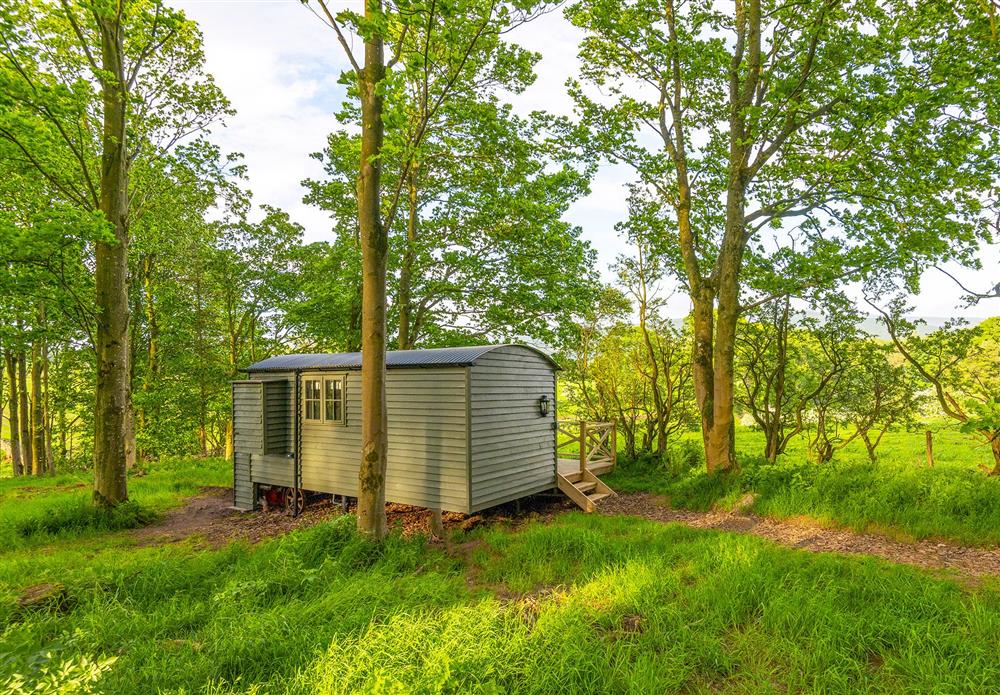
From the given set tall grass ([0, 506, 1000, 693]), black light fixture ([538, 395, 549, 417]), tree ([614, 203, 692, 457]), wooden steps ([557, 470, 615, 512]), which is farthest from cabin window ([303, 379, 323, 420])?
tree ([614, 203, 692, 457])

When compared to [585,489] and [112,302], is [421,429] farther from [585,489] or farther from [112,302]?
[112,302]

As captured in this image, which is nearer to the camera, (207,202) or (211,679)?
(211,679)

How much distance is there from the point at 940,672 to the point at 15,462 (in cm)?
2380

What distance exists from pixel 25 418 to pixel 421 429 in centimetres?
→ 1680

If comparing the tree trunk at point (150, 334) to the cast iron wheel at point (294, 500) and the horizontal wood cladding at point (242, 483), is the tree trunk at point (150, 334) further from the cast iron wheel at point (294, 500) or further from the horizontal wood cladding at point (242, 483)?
the cast iron wheel at point (294, 500)

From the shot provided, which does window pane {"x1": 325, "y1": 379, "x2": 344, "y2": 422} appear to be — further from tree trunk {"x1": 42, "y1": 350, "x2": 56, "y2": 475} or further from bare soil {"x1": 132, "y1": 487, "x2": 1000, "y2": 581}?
tree trunk {"x1": 42, "y1": 350, "x2": 56, "y2": 475}

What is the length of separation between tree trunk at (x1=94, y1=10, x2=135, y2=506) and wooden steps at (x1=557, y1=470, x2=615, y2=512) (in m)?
8.41

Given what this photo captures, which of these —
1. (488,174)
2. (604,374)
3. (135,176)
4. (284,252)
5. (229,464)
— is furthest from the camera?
(284,252)

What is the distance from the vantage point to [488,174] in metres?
7.52

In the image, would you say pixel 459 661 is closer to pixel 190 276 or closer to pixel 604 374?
pixel 604 374

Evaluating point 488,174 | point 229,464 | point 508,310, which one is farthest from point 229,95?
point 229,464

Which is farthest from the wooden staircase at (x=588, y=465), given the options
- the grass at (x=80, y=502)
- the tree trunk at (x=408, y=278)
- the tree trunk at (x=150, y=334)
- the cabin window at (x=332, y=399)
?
the tree trunk at (x=150, y=334)

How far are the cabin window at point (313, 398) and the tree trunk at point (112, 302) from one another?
311cm

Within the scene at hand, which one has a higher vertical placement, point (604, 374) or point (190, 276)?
point (190, 276)
